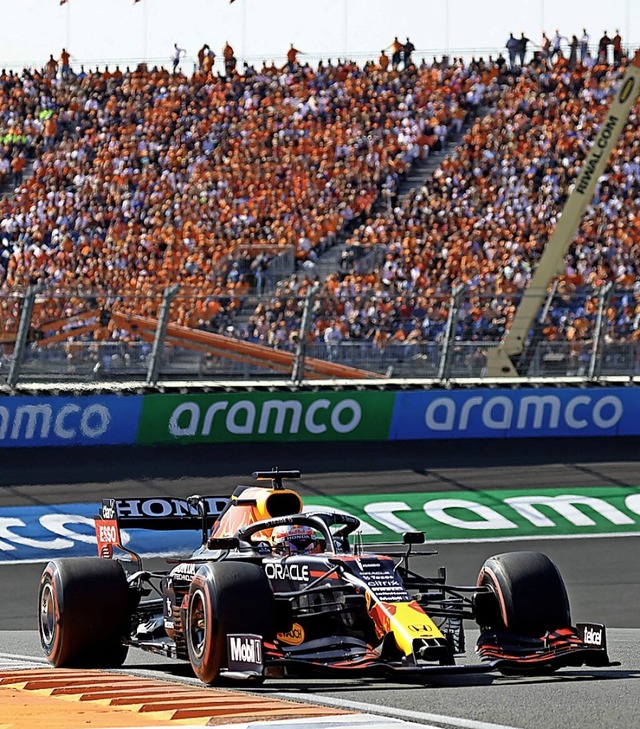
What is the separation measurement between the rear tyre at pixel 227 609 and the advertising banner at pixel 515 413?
32.3 feet

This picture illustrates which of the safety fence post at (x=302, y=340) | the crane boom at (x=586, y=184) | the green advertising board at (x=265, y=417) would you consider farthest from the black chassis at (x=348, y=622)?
the crane boom at (x=586, y=184)

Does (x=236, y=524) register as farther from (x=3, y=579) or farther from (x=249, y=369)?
(x=249, y=369)

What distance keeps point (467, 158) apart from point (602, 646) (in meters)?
22.5

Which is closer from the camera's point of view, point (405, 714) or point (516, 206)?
point (405, 714)

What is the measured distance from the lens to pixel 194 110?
112 ft

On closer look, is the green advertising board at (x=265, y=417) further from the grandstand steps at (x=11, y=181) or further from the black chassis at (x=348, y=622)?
the grandstand steps at (x=11, y=181)

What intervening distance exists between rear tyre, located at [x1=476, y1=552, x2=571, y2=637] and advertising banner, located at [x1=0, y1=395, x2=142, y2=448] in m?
8.96

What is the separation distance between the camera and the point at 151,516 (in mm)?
10078

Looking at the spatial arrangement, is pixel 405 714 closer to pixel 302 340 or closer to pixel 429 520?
pixel 429 520

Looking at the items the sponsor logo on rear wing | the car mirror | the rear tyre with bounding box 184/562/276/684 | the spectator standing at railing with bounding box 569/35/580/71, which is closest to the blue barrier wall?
the sponsor logo on rear wing

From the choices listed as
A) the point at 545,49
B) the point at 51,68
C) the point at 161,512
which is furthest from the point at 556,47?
the point at 161,512

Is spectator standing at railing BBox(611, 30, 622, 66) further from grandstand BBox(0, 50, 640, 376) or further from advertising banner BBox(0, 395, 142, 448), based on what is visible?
advertising banner BBox(0, 395, 142, 448)

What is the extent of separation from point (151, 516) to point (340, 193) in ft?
65.6

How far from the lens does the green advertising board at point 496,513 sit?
15.8 metres
